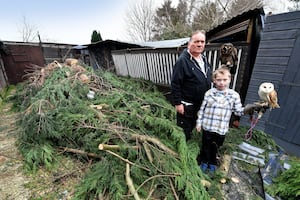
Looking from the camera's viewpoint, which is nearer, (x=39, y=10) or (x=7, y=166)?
(x=7, y=166)

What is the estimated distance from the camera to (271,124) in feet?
9.00

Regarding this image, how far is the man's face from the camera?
1.85 meters

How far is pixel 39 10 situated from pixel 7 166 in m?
17.5

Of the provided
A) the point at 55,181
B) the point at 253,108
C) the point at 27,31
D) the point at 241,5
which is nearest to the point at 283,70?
the point at 253,108

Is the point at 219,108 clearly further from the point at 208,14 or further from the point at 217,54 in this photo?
the point at 208,14

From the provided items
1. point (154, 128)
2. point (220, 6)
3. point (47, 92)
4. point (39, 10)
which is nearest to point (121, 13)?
point (39, 10)

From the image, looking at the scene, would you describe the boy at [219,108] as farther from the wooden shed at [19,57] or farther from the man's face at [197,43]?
the wooden shed at [19,57]

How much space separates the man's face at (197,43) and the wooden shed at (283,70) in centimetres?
157

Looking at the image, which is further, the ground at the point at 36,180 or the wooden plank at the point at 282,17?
the wooden plank at the point at 282,17

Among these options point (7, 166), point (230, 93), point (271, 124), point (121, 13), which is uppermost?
point (121, 13)

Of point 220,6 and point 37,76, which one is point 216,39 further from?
point 220,6

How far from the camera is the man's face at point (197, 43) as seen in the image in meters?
1.85

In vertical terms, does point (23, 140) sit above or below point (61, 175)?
above

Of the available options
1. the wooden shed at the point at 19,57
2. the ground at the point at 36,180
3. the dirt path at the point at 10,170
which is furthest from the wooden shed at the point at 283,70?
the wooden shed at the point at 19,57
